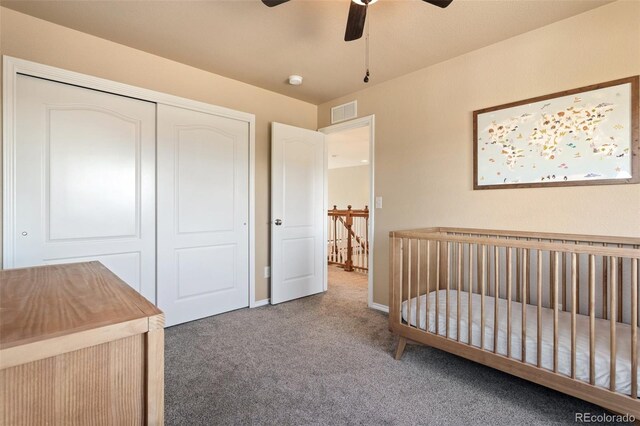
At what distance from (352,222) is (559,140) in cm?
354

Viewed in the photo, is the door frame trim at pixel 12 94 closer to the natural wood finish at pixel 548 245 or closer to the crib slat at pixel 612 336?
the natural wood finish at pixel 548 245

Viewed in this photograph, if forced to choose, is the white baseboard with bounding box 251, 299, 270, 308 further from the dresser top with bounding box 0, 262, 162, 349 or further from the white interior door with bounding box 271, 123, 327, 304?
the dresser top with bounding box 0, 262, 162, 349

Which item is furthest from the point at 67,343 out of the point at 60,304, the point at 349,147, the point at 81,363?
the point at 349,147

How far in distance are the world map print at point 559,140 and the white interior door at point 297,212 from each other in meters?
1.83

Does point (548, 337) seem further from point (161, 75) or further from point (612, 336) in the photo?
point (161, 75)

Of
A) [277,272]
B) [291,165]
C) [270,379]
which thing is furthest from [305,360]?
[291,165]

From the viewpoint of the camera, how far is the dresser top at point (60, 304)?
681 mm

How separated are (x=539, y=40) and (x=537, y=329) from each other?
1961mm

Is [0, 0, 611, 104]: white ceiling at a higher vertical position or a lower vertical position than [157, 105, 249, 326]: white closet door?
higher

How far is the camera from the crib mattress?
4.55 feet

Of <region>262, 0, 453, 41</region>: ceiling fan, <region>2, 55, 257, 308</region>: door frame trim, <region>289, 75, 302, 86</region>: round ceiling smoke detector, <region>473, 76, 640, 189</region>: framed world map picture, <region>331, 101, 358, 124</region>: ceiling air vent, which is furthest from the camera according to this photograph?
<region>331, 101, 358, 124</region>: ceiling air vent

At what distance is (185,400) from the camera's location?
1685 mm

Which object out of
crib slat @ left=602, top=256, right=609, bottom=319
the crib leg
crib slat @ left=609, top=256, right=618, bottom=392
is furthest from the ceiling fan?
the crib leg

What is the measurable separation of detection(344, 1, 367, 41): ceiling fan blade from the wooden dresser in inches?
65.4
